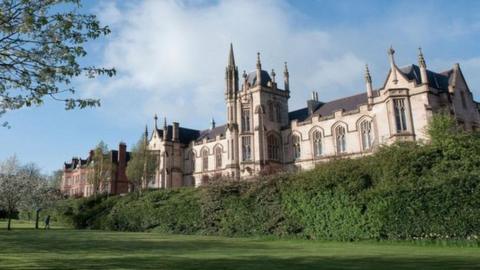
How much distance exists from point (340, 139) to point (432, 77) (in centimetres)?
1251

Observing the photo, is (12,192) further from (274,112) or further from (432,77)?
(432,77)

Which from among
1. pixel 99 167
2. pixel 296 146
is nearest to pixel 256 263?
pixel 296 146

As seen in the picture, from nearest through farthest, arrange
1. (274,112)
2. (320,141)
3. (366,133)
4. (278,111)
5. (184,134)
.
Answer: (366,133) → (320,141) → (274,112) → (278,111) → (184,134)

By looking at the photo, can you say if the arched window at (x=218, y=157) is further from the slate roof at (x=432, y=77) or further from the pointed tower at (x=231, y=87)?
the slate roof at (x=432, y=77)

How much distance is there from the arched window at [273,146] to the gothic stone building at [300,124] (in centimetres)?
14

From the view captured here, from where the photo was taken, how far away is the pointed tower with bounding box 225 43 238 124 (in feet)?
189

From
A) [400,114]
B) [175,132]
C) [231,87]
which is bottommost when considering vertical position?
[400,114]

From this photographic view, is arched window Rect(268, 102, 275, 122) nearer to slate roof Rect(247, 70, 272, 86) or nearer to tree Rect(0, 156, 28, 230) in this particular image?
slate roof Rect(247, 70, 272, 86)

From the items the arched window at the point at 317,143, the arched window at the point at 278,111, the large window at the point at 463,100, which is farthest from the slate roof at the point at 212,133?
the large window at the point at 463,100

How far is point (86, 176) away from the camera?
69.7 metres

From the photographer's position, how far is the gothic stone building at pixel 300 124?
41062 mm

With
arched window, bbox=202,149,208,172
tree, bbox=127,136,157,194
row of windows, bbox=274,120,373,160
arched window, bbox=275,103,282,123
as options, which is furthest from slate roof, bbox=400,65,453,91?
tree, bbox=127,136,157,194

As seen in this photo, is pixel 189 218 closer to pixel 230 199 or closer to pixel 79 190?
pixel 230 199

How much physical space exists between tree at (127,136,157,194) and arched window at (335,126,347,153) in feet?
88.9
